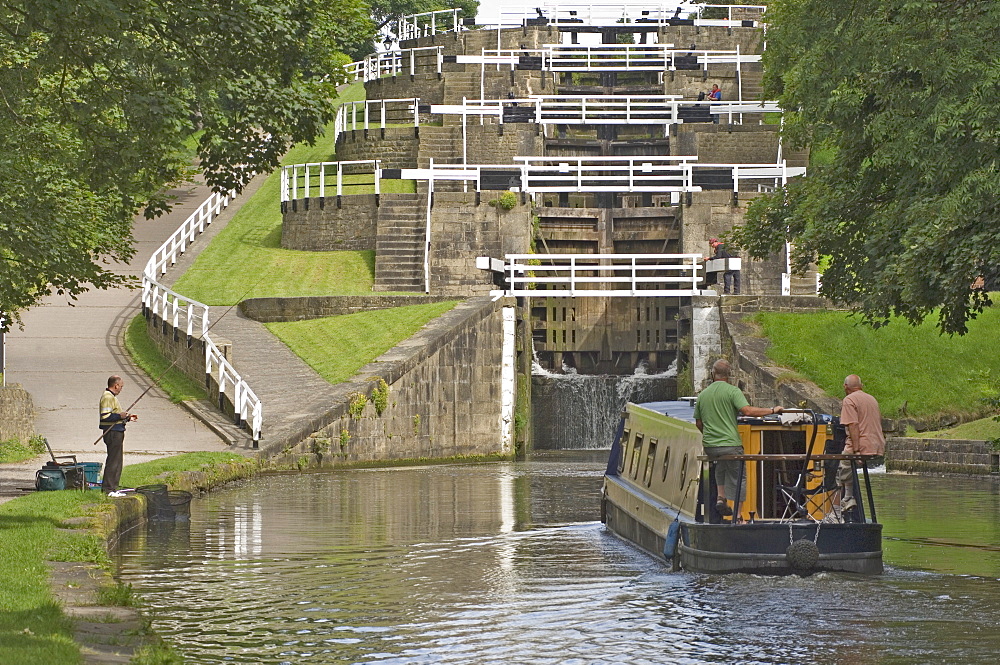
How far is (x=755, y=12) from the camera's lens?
224 ft

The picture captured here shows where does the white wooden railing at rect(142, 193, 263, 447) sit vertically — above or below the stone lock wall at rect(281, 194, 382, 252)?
below

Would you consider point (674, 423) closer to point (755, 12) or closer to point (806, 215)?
point (806, 215)

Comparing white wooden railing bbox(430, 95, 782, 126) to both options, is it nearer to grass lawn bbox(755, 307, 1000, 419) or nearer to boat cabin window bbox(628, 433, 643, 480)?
grass lawn bbox(755, 307, 1000, 419)

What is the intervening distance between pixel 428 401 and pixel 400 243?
487 inches

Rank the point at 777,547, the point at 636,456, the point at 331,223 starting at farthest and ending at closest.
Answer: the point at 331,223
the point at 636,456
the point at 777,547

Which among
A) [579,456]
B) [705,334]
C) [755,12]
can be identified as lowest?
[579,456]

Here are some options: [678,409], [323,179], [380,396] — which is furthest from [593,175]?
[678,409]

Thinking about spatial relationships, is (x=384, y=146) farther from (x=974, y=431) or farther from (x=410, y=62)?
(x=974, y=431)

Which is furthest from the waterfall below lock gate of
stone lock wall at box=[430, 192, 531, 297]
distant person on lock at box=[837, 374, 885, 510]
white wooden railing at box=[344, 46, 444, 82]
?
white wooden railing at box=[344, 46, 444, 82]

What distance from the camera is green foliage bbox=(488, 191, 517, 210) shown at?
3884 centimetres

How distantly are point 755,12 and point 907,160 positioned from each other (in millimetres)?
51756

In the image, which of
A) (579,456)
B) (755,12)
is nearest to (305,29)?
(579,456)

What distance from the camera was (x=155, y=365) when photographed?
32812mm

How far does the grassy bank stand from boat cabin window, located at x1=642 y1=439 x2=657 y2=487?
6.35m
